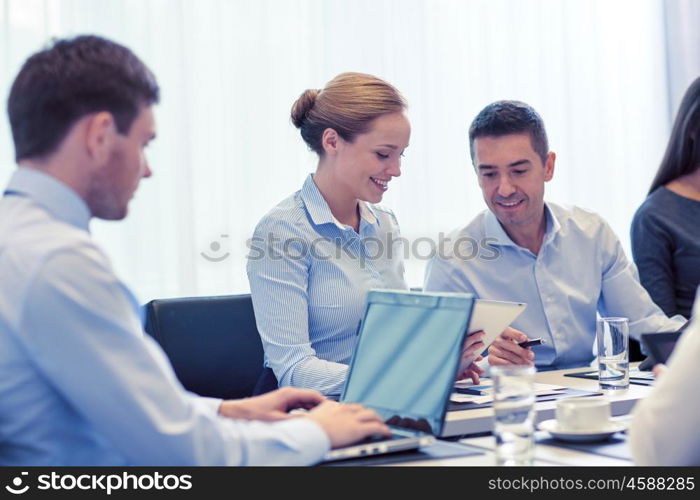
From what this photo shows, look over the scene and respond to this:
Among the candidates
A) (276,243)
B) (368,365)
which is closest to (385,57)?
(276,243)

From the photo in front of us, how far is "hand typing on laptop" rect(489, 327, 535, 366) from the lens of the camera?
2.12m

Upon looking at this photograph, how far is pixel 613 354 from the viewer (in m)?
1.91

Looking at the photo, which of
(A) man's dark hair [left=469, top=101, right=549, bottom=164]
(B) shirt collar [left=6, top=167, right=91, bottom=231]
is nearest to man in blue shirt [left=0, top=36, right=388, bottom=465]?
(B) shirt collar [left=6, top=167, right=91, bottom=231]

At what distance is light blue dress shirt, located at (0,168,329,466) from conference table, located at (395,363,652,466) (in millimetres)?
302

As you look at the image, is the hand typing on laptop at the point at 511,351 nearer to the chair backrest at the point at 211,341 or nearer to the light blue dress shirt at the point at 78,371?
the chair backrest at the point at 211,341

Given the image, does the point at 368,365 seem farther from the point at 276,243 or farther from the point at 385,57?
the point at 385,57

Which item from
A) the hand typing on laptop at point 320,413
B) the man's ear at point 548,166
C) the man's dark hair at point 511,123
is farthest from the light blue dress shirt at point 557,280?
the hand typing on laptop at point 320,413

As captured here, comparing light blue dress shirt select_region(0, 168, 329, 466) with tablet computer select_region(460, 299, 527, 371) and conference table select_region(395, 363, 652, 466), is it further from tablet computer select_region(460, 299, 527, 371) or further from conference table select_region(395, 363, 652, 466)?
tablet computer select_region(460, 299, 527, 371)

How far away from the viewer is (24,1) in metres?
2.84

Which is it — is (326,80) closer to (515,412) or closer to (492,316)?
(492,316)

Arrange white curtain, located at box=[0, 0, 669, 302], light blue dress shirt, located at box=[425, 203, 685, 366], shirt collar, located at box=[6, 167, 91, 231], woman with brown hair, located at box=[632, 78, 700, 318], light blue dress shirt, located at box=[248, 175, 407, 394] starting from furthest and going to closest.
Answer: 1. white curtain, located at box=[0, 0, 669, 302]
2. woman with brown hair, located at box=[632, 78, 700, 318]
3. light blue dress shirt, located at box=[425, 203, 685, 366]
4. light blue dress shirt, located at box=[248, 175, 407, 394]
5. shirt collar, located at box=[6, 167, 91, 231]

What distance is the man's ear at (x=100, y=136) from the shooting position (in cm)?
121

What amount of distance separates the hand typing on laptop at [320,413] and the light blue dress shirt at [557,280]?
1.12 metres

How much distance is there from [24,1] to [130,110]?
186cm
